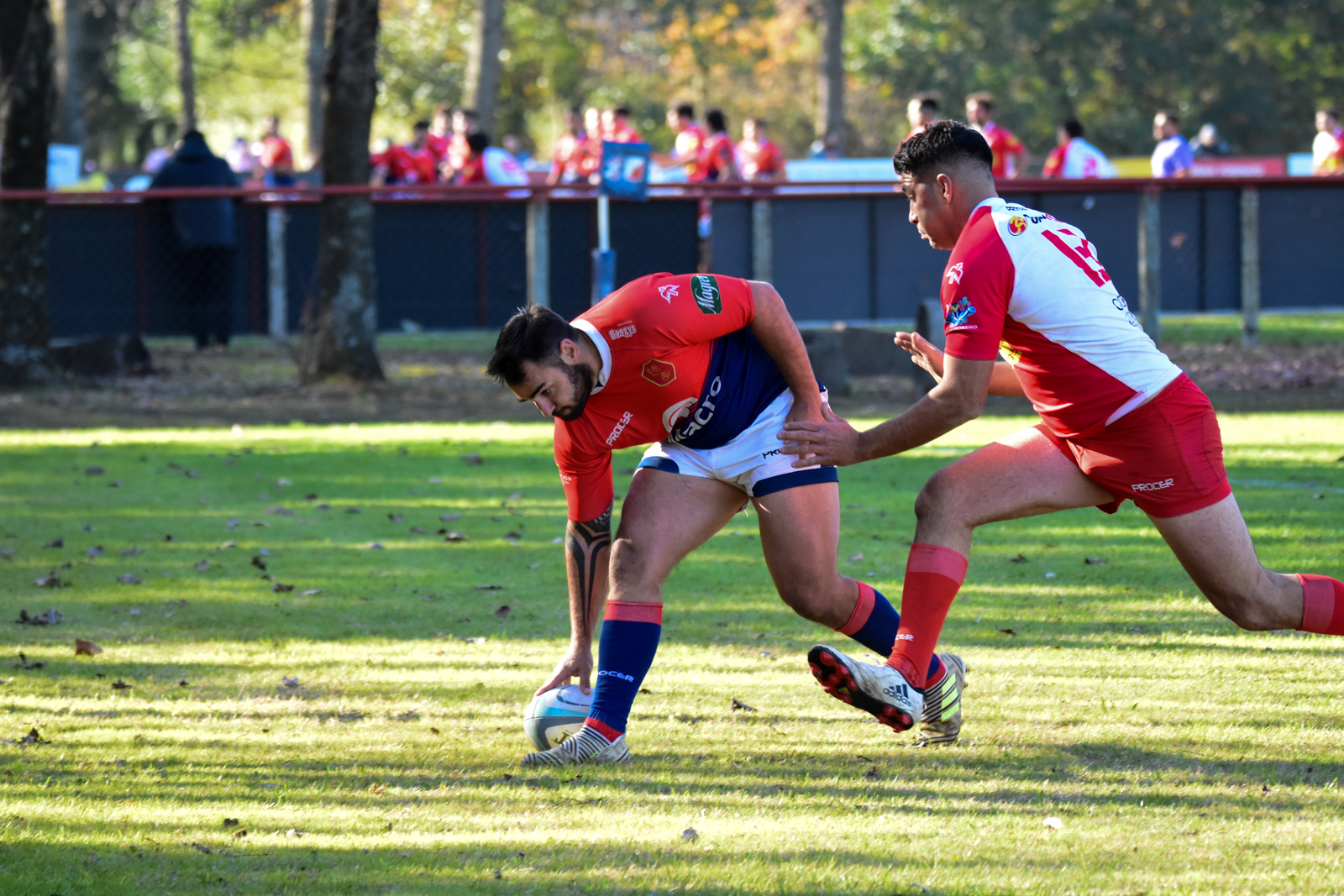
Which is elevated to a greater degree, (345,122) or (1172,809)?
(345,122)

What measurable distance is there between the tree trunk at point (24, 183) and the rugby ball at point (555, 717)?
1229cm

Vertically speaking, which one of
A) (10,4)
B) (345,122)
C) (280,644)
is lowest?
(280,644)

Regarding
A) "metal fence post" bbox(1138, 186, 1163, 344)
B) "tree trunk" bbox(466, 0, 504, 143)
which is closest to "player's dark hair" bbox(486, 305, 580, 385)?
"metal fence post" bbox(1138, 186, 1163, 344)

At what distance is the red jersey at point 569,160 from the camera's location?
23.1m

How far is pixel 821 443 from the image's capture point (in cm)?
478

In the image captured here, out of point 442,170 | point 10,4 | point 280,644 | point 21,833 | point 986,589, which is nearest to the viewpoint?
point 21,833

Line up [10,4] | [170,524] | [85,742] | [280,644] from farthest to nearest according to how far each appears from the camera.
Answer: [10,4], [170,524], [280,644], [85,742]

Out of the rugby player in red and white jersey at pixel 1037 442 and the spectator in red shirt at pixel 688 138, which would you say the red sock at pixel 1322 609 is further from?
the spectator in red shirt at pixel 688 138

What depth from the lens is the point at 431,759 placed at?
5.04 meters

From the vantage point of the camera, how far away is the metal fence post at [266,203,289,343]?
17844 millimetres

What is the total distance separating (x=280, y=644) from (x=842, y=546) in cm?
314

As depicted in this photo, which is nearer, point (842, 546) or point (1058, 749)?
point (1058, 749)

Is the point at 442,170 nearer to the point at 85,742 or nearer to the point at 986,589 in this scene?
the point at 986,589

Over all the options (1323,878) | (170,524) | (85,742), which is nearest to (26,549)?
(170,524)
